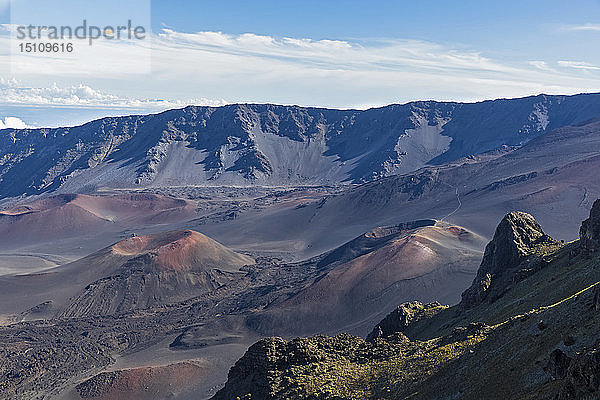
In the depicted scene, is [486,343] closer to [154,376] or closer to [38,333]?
[154,376]

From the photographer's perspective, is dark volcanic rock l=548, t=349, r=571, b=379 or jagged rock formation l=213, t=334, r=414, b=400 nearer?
dark volcanic rock l=548, t=349, r=571, b=379

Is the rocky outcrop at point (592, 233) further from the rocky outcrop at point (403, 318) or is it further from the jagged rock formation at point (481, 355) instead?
the rocky outcrop at point (403, 318)

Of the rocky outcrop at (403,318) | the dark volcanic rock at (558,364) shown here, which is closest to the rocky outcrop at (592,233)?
the rocky outcrop at (403,318)

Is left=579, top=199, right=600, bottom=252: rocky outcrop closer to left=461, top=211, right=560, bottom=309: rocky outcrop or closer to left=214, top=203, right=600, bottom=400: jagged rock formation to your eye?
left=214, top=203, right=600, bottom=400: jagged rock formation

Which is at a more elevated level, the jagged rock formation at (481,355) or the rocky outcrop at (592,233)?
the rocky outcrop at (592,233)

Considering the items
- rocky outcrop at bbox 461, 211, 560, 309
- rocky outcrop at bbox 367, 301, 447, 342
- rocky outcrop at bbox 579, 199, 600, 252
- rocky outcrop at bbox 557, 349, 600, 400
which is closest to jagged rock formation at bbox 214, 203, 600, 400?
rocky outcrop at bbox 557, 349, 600, 400

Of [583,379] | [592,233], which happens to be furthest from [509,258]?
[583,379]
